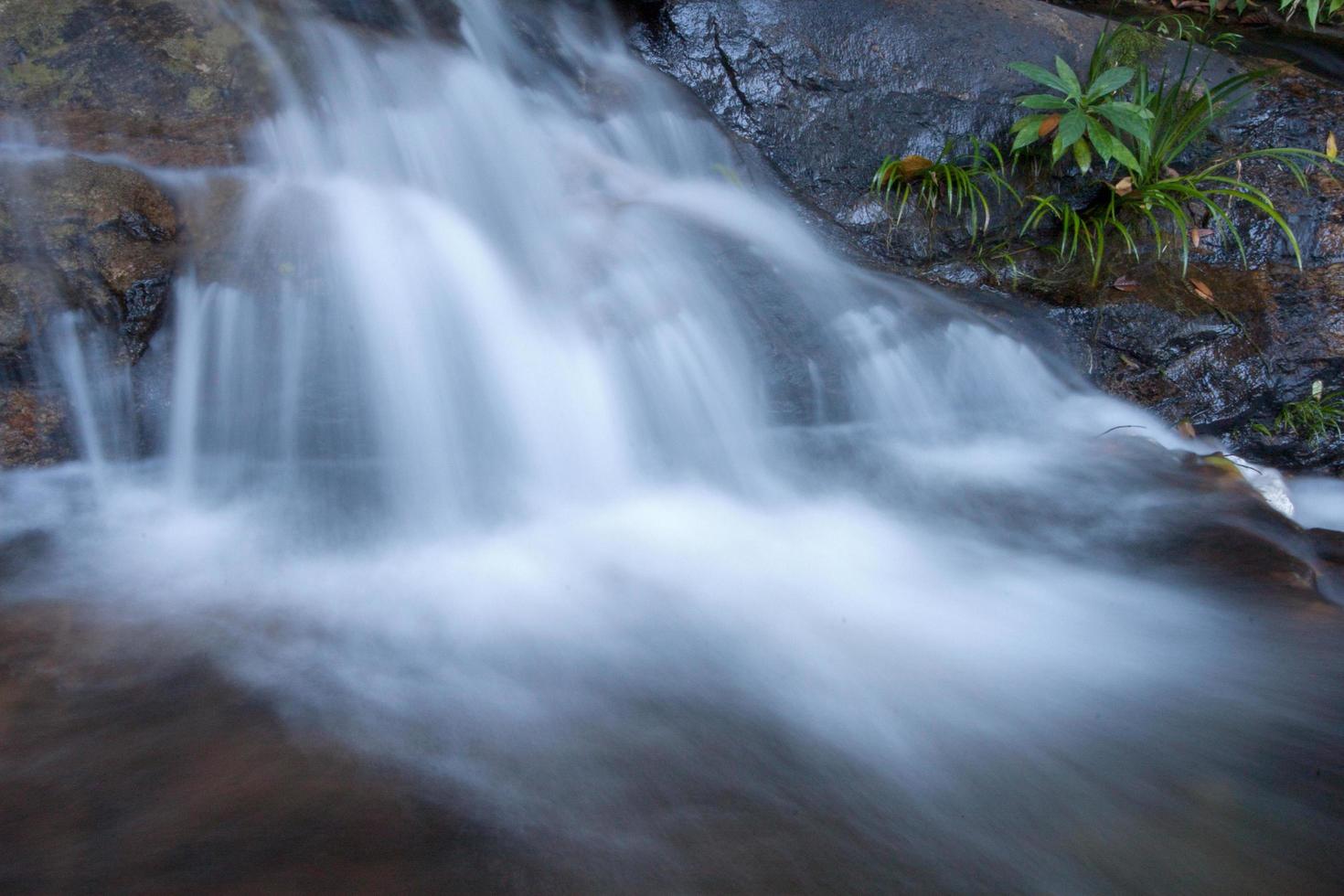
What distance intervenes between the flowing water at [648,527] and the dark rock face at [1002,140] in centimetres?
28

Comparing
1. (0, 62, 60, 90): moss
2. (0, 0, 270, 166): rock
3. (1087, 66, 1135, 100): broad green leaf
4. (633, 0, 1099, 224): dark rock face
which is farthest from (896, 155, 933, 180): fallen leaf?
(0, 62, 60, 90): moss

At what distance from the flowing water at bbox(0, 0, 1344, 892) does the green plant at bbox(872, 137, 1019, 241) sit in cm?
50

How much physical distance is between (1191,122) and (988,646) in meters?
3.22

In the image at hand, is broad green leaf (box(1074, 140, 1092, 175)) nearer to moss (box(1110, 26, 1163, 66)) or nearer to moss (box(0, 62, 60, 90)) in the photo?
moss (box(1110, 26, 1163, 66))

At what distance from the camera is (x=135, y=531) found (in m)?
2.69

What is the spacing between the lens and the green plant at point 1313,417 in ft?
13.0

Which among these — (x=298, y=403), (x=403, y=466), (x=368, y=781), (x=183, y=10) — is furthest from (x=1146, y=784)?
(x=183, y=10)

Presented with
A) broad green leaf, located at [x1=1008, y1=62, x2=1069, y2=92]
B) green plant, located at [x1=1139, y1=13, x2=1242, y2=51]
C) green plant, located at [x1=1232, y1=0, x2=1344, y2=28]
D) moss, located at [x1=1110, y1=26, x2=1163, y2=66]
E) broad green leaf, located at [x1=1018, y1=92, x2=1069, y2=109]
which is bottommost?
broad green leaf, located at [x1=1018, y1=92, x2=1069, y2=109]

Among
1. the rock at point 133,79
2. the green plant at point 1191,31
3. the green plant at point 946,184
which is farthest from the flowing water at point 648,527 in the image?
the green plant at point 1191,31

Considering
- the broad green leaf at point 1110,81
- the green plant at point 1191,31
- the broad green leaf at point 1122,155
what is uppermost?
the green plant at point 1191,31

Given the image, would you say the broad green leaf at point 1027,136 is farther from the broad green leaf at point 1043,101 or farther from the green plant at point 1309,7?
the green plant at point 1309,7

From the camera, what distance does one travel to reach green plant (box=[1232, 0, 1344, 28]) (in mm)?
5641

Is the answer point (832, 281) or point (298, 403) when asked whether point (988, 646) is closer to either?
point (832, 281)

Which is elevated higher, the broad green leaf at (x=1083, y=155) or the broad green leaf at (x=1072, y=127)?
the broad green leaf at (x=1072, y=127)
